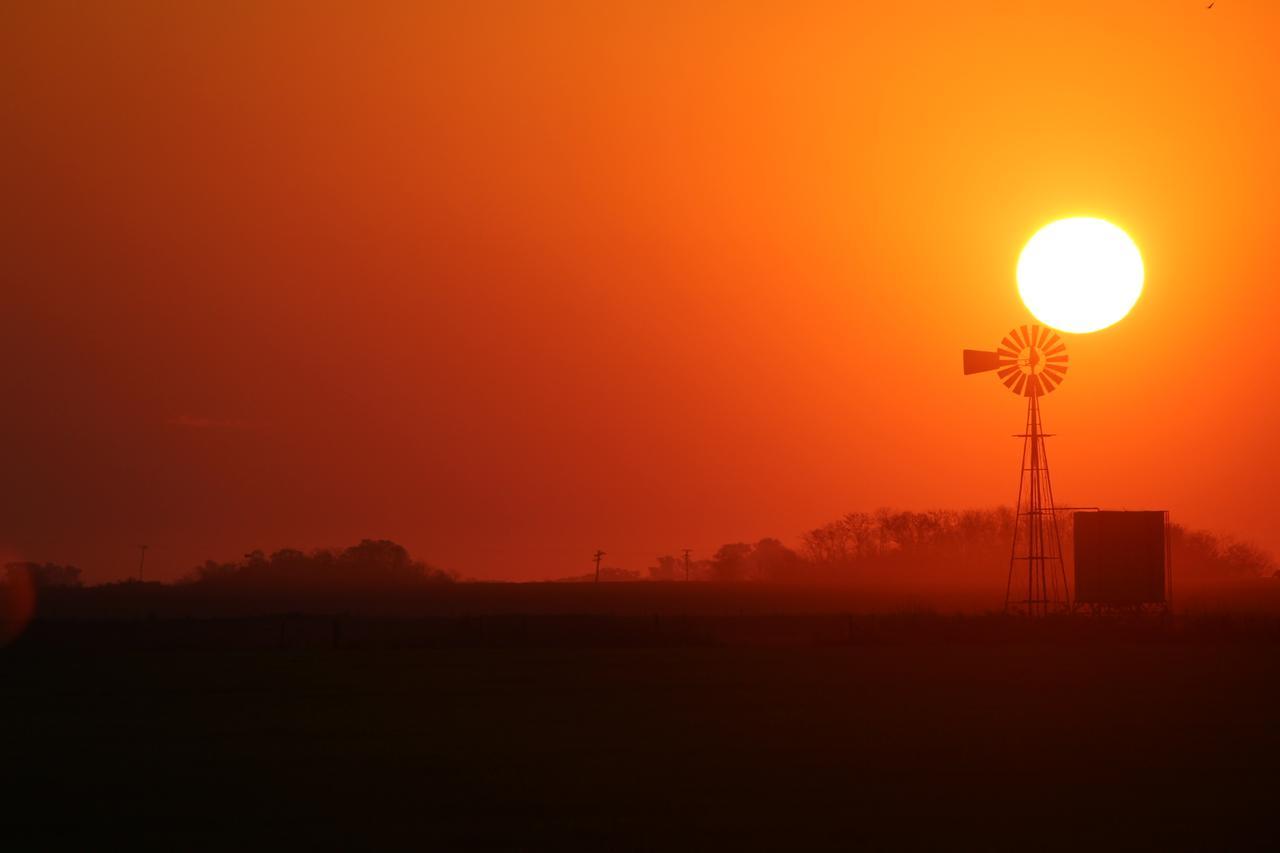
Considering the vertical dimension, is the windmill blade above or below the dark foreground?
above

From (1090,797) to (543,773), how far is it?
8.00 metres

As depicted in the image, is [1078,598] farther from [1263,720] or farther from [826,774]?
[826,774]

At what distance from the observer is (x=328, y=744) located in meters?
24.7

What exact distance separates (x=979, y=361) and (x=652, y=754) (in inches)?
1482

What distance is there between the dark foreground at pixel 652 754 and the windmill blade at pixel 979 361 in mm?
18346

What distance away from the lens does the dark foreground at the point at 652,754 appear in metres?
17.3

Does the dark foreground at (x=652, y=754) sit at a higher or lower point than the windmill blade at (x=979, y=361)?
lower

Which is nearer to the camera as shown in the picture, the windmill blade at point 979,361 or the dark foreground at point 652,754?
the dark foreground at point 652,754

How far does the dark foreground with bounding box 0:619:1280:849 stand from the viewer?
1733cm

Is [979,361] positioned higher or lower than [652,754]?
higher

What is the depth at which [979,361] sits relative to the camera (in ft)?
187

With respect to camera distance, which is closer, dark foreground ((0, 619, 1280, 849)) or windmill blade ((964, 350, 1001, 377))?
Result: dark foreground ((0, 619, 1280, 849))

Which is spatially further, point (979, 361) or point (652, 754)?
point (979, 361)

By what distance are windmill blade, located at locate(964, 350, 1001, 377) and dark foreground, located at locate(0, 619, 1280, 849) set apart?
18.3 m
